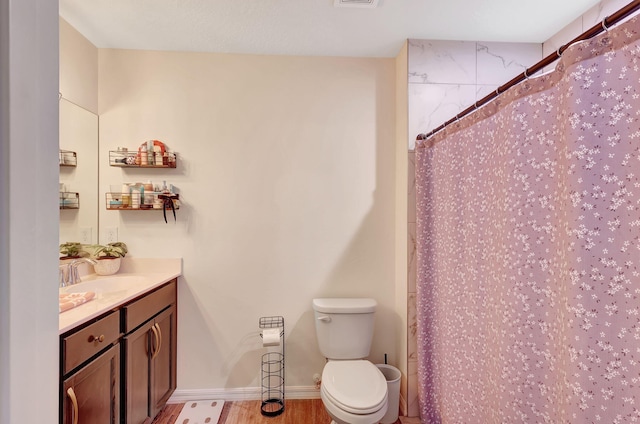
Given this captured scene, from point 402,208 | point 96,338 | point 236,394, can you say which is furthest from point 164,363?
point 402,208

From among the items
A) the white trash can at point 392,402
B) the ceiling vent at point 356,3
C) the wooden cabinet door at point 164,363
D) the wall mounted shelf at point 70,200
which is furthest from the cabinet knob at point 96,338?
the ceiling vent at point 356,3

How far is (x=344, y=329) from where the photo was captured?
2156 millimetres

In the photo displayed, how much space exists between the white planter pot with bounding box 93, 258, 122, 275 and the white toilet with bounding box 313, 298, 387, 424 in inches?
51.2

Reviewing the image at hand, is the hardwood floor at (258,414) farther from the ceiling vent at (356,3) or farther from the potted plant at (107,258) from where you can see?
the ceiling vent at (356,3)

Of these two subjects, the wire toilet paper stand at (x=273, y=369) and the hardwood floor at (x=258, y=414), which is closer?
the hardwood floor at (x=258, y=414)

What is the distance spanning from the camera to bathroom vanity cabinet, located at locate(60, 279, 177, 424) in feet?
4.19

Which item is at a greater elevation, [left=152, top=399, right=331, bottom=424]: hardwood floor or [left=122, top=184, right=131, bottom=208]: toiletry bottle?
[left=122, top=184, right=131, bottom=208]: toiletry bottle

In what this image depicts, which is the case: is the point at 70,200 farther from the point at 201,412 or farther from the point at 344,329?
the point at 344,329

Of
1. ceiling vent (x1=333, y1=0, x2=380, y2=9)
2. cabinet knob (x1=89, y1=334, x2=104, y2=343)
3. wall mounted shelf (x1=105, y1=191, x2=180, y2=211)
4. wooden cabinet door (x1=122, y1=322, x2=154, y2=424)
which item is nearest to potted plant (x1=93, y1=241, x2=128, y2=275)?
wall mounted shelf (x1=105, y1=191, x2=180, y2=211)

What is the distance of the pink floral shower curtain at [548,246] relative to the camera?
2.77 feet

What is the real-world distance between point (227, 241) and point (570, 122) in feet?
6.46

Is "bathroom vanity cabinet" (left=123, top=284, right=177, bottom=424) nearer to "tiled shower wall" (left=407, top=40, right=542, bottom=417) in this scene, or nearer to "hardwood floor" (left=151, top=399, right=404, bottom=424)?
"hardwood floor" (left=151, top=399, right=404, bottom=424)

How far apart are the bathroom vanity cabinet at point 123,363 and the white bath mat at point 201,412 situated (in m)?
0.15

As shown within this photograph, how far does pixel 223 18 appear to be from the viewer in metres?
1.91
